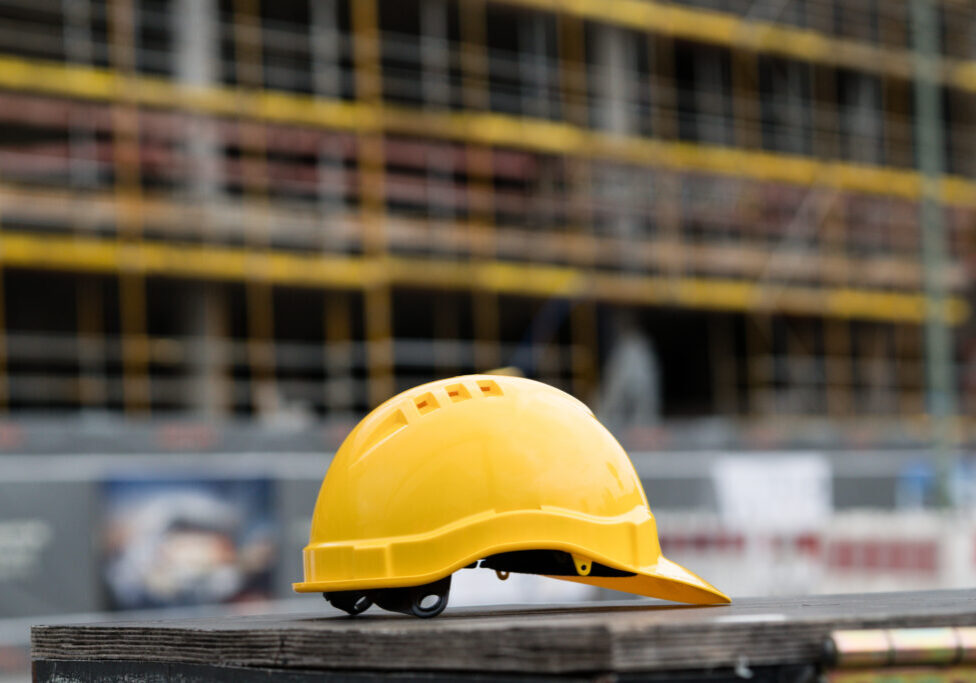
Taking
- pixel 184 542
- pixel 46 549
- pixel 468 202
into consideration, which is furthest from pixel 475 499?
pixel 468 202


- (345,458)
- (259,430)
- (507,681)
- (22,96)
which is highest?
(22,96)

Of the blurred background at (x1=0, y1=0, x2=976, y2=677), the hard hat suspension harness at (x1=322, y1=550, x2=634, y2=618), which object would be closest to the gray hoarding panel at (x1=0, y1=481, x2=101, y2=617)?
the blurred background at (x1=0, y1=0, x2=976, y2=677)

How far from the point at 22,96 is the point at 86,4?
2.38 meters

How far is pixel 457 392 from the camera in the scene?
10.0 ft

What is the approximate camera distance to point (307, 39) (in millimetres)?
30531

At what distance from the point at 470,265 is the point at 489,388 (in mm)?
28176

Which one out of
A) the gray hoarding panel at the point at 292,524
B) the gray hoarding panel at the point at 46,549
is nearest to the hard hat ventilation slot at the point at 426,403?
the gray hoarding panel at the point at 46,549

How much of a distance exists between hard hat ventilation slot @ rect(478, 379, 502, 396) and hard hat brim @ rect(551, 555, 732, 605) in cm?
37

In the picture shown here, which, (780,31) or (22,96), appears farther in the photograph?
(780,31)

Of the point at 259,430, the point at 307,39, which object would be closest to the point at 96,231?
the point at 307,39

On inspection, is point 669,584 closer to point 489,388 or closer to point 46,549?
point 489,388

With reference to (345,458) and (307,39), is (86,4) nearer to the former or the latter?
(307,39)

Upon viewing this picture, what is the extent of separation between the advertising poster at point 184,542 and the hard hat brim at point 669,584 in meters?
13.8

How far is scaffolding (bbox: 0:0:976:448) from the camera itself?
89.4 ft
